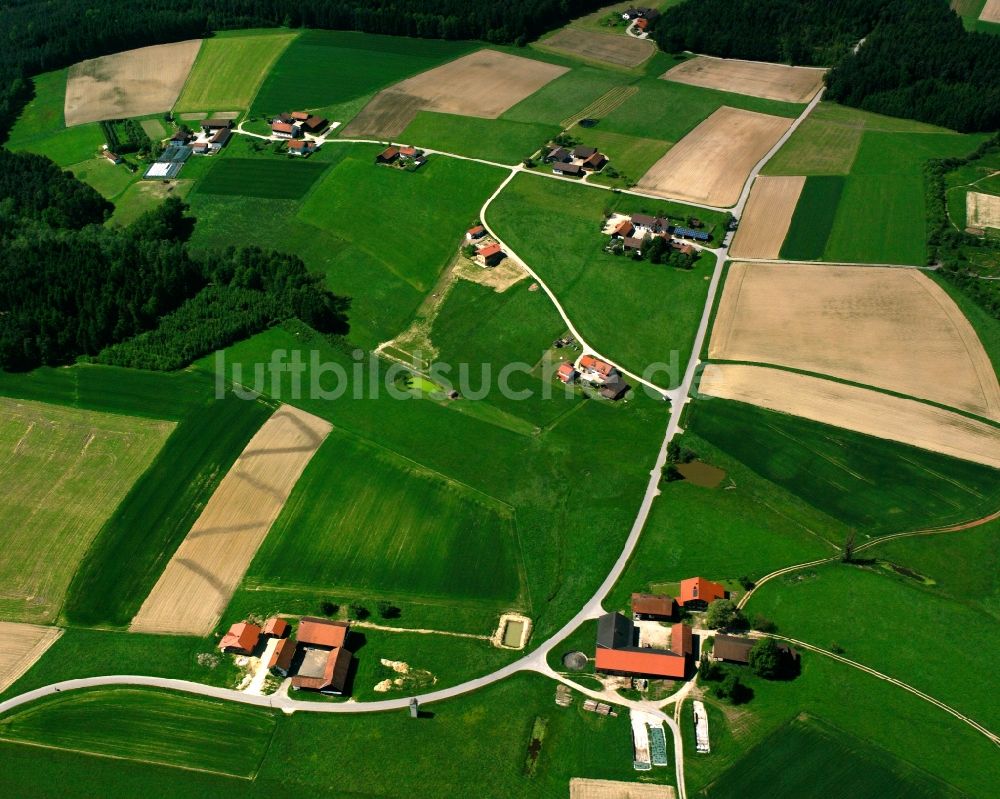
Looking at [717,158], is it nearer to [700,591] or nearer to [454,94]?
[454,94]

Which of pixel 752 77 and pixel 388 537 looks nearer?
pixel 388 537

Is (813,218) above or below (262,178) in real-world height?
above

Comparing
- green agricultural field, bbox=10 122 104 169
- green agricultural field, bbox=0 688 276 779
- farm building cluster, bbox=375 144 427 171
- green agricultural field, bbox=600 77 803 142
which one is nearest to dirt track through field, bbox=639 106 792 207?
green agricultural field, bbox=600 77 803 142

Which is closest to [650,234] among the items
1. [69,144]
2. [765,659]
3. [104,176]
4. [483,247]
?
[483,247]

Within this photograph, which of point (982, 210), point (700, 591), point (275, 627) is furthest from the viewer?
point (982, 210)

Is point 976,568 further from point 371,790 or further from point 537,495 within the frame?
point 371,790

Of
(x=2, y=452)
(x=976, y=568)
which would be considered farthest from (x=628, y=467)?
(x=2, y=452)
